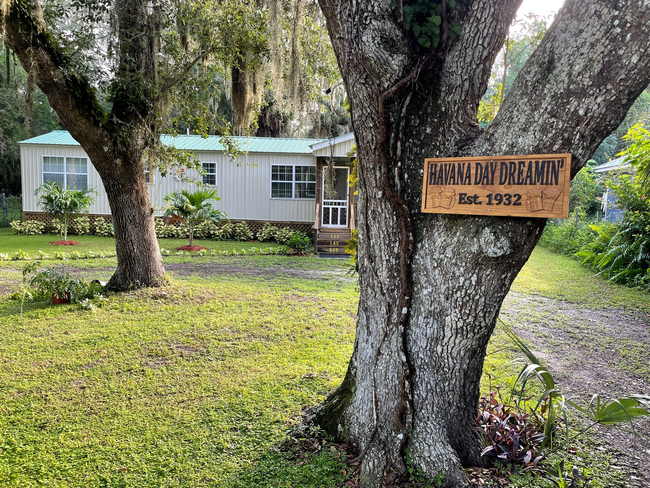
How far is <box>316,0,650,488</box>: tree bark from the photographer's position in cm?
163

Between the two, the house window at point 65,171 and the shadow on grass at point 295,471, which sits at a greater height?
the house window at point 65,171

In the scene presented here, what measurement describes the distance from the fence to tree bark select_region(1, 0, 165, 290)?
1502 centimetres

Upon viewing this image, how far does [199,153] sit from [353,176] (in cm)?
1211

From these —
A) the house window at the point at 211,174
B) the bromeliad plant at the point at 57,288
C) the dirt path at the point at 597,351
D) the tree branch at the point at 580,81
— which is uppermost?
the house window at the point at 211,174

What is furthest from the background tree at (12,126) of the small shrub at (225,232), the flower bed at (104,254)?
the flower bed at (104,254)

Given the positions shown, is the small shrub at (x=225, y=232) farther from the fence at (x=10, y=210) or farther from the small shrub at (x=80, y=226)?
the fence at (x=10, y=210)

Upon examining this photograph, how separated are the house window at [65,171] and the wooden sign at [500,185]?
15252 mm

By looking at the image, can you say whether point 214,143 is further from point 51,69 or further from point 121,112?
point 51,69

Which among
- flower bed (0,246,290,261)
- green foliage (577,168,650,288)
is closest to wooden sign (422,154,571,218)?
green foliage (577,168,650,288)

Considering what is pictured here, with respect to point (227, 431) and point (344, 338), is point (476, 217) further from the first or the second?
point (344, 338)

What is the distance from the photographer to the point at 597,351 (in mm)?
4238

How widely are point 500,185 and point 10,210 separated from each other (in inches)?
871

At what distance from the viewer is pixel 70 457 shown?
241cm

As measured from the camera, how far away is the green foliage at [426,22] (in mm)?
1842
